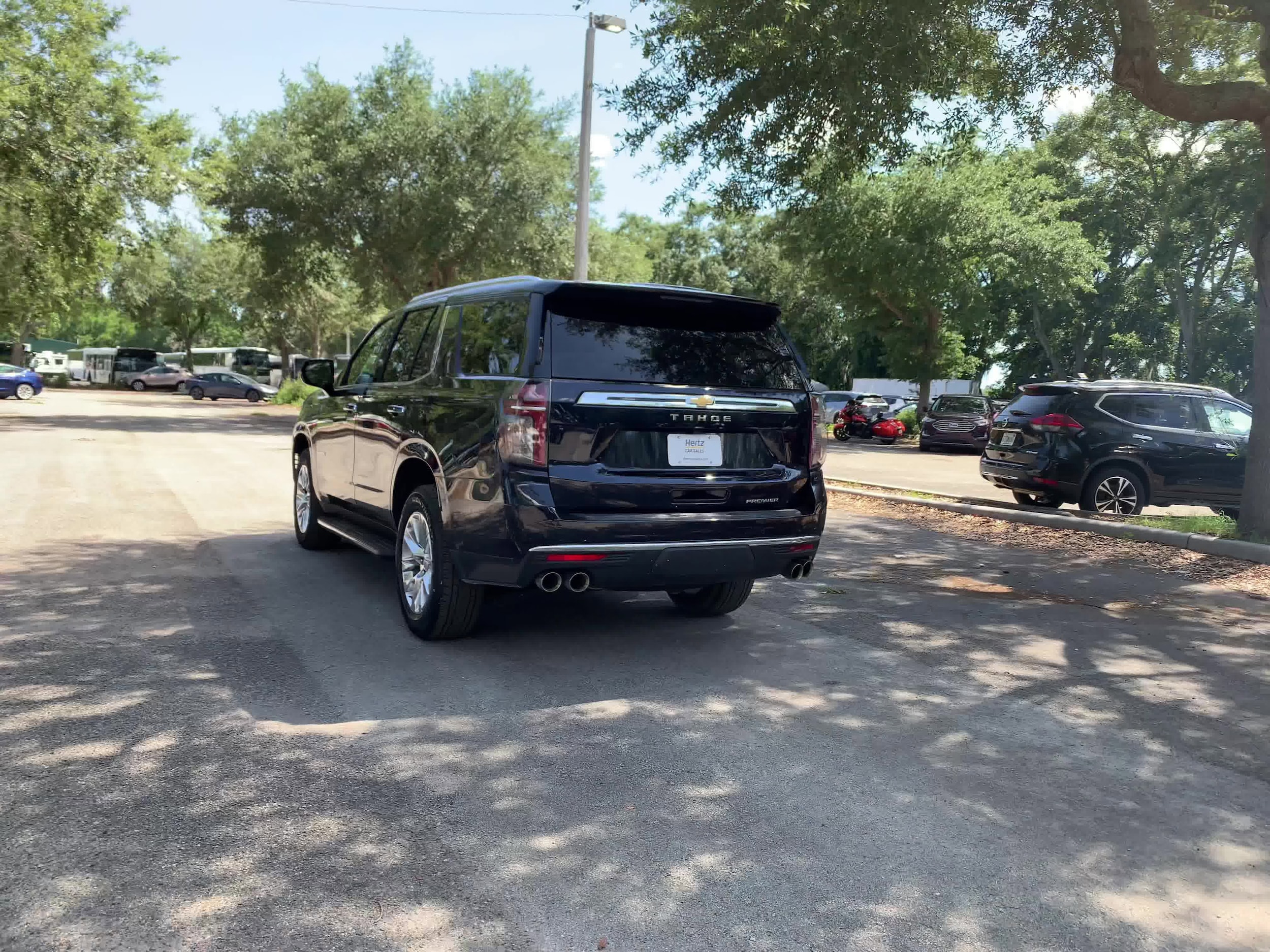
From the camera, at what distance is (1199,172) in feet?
114

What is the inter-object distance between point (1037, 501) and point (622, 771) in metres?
10.9

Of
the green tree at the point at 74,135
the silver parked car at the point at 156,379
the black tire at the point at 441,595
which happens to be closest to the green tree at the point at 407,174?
the green tree at the point at 74,135

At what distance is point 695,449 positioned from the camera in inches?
210

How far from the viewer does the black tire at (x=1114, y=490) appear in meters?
12.2

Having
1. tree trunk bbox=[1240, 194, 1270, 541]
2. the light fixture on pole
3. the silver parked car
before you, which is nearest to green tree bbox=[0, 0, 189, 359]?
the light fixture on pole

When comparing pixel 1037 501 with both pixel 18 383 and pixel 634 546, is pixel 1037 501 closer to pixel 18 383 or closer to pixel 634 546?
pixel 634 546

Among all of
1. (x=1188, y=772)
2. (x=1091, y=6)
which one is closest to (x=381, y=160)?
(x=1091, y=6)

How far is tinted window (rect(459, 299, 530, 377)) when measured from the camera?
5254mm

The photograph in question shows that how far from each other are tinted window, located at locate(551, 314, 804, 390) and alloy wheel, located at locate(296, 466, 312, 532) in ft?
13.0

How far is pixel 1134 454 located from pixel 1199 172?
91.0ft

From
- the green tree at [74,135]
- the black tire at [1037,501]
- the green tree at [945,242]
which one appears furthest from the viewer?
the green tree at [945,242]

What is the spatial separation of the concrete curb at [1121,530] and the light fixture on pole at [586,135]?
24.7ft

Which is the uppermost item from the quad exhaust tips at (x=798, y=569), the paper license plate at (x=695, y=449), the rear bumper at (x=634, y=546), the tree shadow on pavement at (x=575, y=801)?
the paper license plate at (x=695, y=449)

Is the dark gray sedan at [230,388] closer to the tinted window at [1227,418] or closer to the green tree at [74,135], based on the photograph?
the green tree at [74,135]
